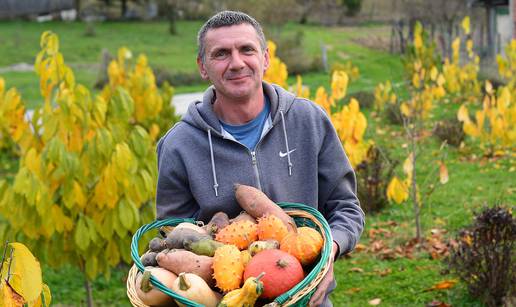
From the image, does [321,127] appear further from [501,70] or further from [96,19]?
[96,19]

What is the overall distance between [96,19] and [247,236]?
41.7 meters

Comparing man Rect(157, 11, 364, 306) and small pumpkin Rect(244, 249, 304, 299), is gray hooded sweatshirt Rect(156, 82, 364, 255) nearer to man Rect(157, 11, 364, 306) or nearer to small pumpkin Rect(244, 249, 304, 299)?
man Rect(157, 11, 364, 306)

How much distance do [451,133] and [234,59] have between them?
7.12 meters

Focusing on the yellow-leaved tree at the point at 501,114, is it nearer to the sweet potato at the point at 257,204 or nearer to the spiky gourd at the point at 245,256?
the sweet potato at the point at 257,204

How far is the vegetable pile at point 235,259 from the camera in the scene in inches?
70.2

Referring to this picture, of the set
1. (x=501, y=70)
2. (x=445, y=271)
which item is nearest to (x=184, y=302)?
(x=445, y=271)

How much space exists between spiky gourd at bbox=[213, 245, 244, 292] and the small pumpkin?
0.03 meters

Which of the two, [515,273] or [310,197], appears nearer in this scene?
[310,197]

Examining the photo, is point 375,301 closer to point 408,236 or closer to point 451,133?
point 408,236

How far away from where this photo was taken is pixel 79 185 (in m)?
3.81

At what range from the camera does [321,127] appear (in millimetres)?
2352

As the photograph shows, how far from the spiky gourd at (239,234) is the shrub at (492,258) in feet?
8.07

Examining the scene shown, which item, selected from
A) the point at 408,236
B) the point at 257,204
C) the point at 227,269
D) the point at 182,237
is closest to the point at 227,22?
the point at 257,204

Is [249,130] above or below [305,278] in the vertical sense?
above
